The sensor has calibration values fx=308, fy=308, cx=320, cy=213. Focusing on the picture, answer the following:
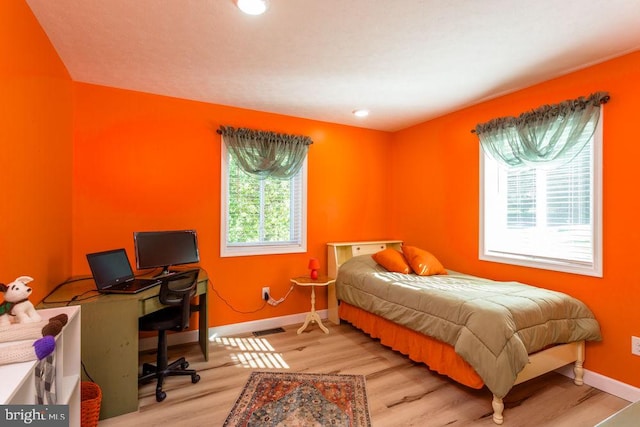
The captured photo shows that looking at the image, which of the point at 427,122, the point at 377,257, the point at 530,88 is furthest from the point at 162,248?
the point at 530,88

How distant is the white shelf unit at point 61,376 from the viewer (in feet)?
3.20

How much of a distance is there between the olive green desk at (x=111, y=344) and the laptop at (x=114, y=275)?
8 cm

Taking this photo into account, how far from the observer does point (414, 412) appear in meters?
2.07

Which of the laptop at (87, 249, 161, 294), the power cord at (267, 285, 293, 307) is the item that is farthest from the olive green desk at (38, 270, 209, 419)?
the power cord at (267, 285, 293, 307)

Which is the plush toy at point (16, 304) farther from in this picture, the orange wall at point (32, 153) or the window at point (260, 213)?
the window at point (260, 213)

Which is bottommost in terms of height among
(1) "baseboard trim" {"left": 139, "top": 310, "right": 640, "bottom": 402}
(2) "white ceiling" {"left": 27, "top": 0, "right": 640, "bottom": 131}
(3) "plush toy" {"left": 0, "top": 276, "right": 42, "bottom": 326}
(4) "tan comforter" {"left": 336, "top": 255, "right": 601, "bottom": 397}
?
(1) "baseboard trim" {"left": 139, "top": 310, "right": 640, "bottom": 402}

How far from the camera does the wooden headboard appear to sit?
377cm

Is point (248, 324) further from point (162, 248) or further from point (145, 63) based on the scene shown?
point (145, 63)

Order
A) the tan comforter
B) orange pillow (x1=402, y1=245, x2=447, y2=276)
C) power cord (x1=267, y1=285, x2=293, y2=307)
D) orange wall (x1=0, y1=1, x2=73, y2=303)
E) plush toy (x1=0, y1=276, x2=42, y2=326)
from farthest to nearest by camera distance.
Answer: power cord (x1=267, y1=285, x2=293, y2=307) < orange pillow (x1=402, y1=245, x2=447, y2=276) < the tan comforter < orange wall (x1=0, y1=1, x2=73, y2=303) < plush toy (x1=0, y1=276, x2=42, y2=326)

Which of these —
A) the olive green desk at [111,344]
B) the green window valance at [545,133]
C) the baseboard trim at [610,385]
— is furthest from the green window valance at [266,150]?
the baseboard trim at [610,385]

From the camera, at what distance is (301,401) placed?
2162mm

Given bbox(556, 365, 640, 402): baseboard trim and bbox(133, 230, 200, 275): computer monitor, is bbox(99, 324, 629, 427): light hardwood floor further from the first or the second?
bbox(133, 230, 200, 275): computer monitor

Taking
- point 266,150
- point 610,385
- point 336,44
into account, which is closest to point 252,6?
point 336,44

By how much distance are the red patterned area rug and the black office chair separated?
1.84 feet
